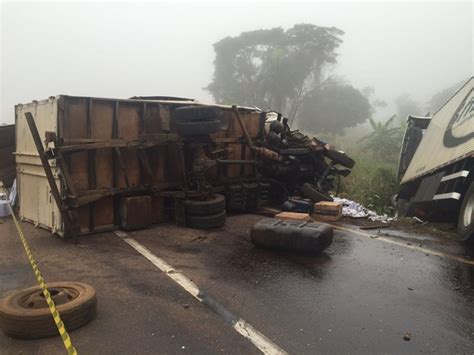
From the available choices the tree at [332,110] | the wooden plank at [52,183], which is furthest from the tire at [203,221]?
the tree at [332,110]

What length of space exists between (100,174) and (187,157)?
6.30 feet

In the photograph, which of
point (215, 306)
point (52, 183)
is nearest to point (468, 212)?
point (215, 306)

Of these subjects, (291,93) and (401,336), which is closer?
(401,336)

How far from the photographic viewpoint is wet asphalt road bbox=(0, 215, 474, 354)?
3469 mm

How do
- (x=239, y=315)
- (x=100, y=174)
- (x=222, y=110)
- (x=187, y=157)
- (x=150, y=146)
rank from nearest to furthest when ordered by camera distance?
(x=239, y=315) → (x=100, y=174) → (x=150, y=146) → (x=187, y=157) → (x=222, y=110)

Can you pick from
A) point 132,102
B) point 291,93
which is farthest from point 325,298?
point 291,93

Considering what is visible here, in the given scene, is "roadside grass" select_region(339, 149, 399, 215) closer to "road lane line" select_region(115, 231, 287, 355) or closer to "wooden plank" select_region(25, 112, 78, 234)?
"road lane line" select_region(115, 231, 287, 355)

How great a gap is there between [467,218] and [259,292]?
4.31m

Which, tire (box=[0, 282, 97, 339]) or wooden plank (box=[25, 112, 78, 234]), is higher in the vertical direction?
wooden plank (box=[25, 112, 78, 234])

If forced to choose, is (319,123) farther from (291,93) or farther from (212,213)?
(212,213)

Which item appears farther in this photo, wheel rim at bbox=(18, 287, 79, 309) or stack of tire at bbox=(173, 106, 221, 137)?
stack of tire at bbox=(173, 106, 221, 137)

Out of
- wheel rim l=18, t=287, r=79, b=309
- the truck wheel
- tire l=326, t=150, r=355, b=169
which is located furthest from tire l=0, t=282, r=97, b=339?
tire l=326, t=150, r=355, b=169

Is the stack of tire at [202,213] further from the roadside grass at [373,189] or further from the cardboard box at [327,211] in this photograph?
the roadside grass at [373,189]

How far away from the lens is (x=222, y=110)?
9.02 metres
